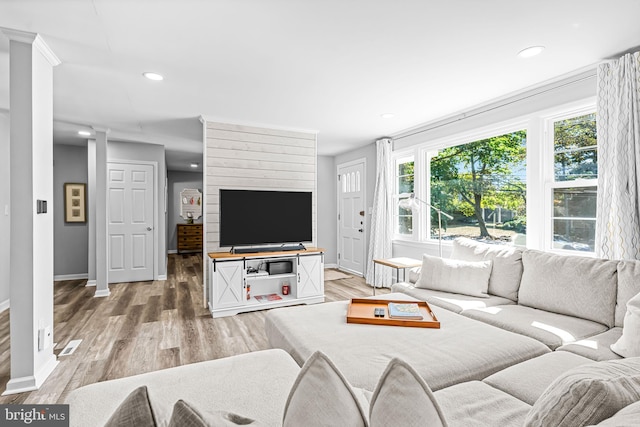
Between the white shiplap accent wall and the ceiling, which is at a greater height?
the ceiling

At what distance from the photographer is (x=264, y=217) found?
13.8ft

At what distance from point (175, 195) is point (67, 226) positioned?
3656 millimetres

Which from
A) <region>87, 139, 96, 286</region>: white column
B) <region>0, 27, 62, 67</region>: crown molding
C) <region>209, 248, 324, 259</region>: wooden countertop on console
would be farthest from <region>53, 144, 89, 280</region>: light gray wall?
<region>0, 27, 62, 67</region>: crown molding

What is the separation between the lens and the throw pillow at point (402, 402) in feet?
2.15

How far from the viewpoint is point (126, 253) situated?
18.1 ft

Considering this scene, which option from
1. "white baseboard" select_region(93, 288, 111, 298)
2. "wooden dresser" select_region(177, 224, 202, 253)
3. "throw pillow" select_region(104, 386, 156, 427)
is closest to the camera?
"throw pillow" select_region(104, 386, 156, 427)

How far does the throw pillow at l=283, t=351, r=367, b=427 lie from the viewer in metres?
0.68

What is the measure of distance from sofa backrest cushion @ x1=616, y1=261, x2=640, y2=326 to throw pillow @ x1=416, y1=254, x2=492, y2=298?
0.86 m

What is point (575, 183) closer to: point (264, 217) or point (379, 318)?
point (379, 318)

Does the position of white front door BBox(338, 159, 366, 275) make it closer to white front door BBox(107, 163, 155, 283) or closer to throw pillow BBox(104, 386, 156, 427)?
white front door BBox(107, 163, 155, 283)

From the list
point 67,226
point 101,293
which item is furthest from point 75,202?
point 101,293

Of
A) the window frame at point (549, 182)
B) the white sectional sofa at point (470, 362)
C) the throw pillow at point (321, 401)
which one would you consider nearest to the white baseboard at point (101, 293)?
the white sectional sofa at point (470, 362)

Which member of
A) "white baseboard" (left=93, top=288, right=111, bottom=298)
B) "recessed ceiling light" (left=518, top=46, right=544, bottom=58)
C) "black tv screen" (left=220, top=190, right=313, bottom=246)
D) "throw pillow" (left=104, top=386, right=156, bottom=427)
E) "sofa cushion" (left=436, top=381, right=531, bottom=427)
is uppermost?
"recessed ceiling light" (left=518, top=46, right=544, bottom=58)

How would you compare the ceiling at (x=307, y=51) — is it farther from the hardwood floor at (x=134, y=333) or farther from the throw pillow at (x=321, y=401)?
the hardwood floor at (x=134, y=333)
